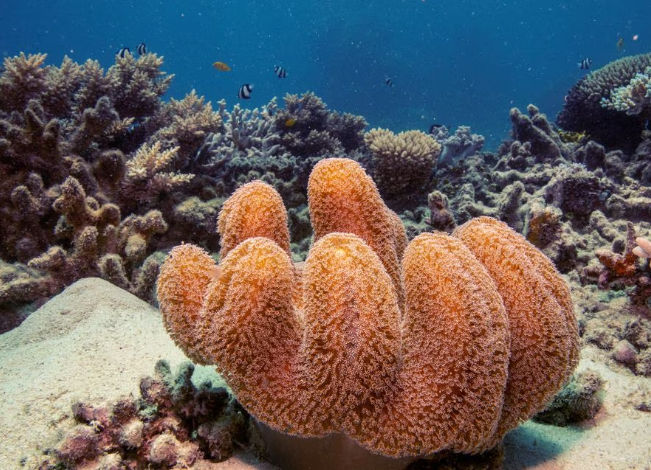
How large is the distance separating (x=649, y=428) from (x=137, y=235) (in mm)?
4440

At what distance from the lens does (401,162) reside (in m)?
6.24

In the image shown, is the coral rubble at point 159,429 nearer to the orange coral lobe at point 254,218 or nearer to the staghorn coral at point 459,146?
the orange coral lobe at point 254,218

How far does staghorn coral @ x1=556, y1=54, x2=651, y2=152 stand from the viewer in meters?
8.00

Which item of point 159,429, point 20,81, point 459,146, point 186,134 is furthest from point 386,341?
point 459,146

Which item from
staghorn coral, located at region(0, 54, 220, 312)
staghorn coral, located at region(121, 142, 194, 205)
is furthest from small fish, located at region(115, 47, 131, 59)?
staghorn coral, located at region(121, 142, 194, 205)

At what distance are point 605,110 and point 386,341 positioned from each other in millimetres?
9310

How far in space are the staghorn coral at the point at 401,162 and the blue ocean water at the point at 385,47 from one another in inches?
796

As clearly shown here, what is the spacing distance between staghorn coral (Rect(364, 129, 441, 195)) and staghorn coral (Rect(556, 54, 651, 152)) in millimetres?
4287

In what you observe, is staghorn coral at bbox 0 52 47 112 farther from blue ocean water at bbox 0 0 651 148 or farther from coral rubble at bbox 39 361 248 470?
blue ocean water at bbox 0 0 651 148

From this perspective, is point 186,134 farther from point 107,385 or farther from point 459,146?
point 459,146

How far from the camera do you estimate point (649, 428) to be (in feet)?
7.61

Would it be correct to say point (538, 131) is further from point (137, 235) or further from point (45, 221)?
point (45, 221)

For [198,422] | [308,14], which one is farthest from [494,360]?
[308,14]

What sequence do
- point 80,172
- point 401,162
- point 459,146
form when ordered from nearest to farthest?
point 80,172
point 401,162
point 459,146
